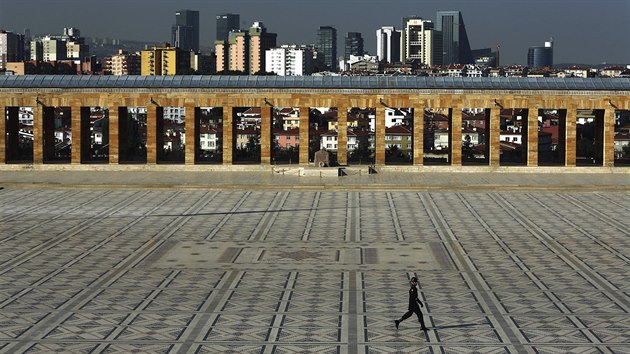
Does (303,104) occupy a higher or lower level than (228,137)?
higher

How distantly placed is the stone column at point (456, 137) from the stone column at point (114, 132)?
14.2 metres

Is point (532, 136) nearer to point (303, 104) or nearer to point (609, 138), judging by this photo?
point (609, 138)

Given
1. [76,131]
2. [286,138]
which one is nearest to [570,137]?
[76,131]

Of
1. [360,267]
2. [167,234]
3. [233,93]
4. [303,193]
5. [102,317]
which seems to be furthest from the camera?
[233,93]

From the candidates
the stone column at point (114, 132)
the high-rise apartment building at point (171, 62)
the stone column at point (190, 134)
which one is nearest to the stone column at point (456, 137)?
the stone column at point (190, 134)

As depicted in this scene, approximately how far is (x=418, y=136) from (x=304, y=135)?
487 cm

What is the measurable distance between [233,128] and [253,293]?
25.1 metres

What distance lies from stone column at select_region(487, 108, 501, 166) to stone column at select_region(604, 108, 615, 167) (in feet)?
14.7

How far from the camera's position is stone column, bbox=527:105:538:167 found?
1768 inches

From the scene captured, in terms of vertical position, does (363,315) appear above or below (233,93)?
below

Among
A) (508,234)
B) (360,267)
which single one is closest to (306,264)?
(360,267)

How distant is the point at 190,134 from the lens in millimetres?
45188

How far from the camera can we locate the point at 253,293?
68.9 feet

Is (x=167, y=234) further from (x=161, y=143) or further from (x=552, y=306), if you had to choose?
(x=161, y=143)
